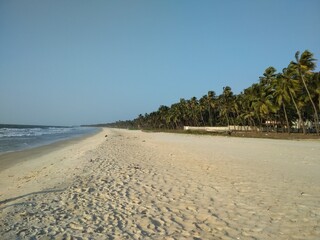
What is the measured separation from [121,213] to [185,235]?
194cm

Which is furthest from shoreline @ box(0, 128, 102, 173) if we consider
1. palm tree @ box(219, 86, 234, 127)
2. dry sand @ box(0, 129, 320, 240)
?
palm tree @ box(219, 86, 234, 127)

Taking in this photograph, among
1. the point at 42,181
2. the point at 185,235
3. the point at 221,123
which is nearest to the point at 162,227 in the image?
the point at 185,235

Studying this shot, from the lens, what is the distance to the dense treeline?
1720 inches

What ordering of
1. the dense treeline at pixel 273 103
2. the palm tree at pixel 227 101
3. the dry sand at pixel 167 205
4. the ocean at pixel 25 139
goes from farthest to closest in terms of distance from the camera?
1. the palm tree at pixel 227 101
2. the dense treeline at pixel 273 103
3. the ocean at pixel 25 139
4. the dry sand at pixel 167 205

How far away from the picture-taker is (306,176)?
35.5 feet

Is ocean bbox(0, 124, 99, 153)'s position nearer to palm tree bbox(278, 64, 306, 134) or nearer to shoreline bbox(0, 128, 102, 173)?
shoreline bbox(0, 128, 102, 173)

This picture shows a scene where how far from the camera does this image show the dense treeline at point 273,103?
43.7m

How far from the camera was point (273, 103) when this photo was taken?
5366 centimetres

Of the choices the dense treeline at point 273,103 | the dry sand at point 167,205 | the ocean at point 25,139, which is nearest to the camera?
the dry sand at point 167,205

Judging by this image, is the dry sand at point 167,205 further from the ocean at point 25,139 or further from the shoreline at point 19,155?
the ocean at point 25,139

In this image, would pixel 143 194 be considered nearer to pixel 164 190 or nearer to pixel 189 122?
pixel 164 190

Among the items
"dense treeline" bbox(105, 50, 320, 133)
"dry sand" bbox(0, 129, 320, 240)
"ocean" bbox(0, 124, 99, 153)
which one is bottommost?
"dry sand" bbox(0, 129, 320, 240)

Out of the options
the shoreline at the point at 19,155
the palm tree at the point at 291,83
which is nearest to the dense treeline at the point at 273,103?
the palm tree at the point at 291,83

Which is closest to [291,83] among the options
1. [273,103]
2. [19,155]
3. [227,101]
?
[273,103]
